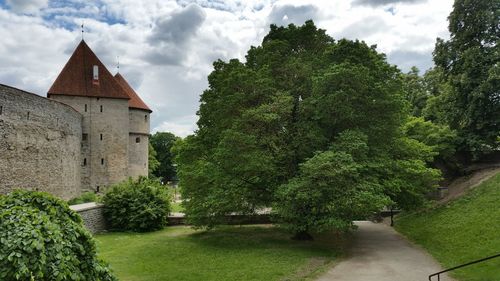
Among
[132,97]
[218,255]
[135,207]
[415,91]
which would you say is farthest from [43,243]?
[415,91]

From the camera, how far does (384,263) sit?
12930 millimetres

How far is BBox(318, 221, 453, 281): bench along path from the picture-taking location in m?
11.3

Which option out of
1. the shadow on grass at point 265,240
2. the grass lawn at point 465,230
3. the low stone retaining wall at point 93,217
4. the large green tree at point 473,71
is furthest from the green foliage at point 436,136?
the low stone retaining wall at point 93,217

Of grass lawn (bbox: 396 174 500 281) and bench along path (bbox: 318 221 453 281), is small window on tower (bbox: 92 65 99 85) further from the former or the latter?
grass lawn (bbox: 396 174 500 281)

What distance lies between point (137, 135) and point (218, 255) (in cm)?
2391

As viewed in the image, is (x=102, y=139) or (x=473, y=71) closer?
(x=473, y=71)

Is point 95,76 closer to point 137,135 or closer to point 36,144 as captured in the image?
point 137,135

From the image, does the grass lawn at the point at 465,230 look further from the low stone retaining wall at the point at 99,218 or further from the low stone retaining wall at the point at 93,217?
the low stone retaining wall at the point at 93,217

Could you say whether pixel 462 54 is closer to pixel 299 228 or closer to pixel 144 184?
pixel 299 228

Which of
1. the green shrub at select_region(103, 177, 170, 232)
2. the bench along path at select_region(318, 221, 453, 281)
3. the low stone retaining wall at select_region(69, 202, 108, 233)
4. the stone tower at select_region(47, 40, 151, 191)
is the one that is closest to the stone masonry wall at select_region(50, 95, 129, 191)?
the stone tower at select_region(47, 40, 151, 191)

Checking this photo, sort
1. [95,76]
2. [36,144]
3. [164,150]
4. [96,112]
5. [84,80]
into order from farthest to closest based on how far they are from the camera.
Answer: [164,150] < [95,76] < [96,112] < [84,80] < [36,144]

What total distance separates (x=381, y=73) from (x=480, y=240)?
7.14m

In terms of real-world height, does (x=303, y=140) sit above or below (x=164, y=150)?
below

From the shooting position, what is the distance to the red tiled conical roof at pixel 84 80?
102 ft
